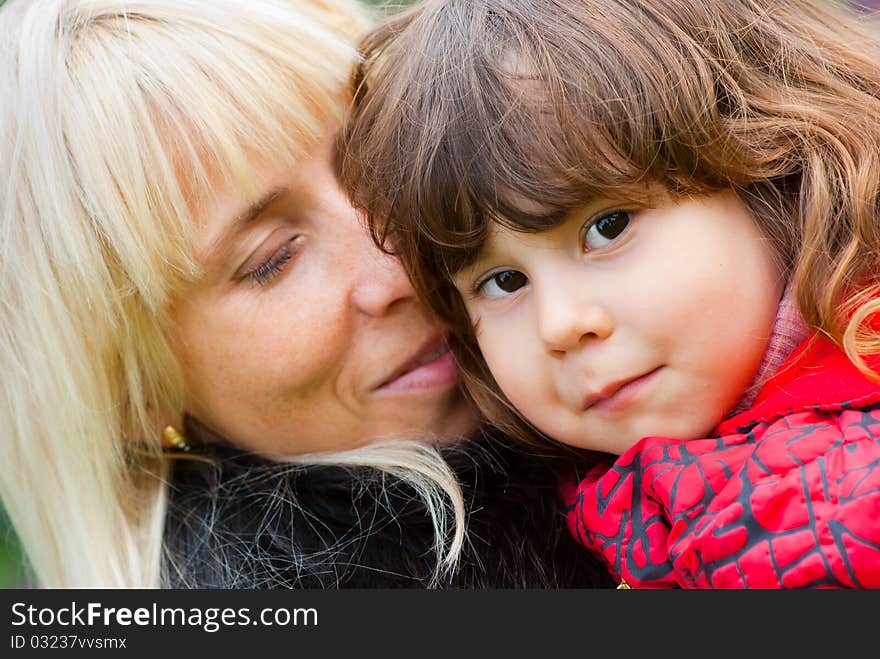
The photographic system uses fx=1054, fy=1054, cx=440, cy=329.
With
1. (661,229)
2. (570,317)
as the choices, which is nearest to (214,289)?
(570,317)

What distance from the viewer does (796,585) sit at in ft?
4.60

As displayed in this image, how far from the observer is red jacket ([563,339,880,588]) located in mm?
1383

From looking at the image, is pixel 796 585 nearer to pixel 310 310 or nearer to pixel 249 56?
pixel 310 310

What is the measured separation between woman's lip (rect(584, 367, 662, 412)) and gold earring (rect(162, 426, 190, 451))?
106 cm

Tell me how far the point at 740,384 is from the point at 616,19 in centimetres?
61

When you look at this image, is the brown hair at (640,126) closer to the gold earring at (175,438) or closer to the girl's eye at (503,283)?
the girl's eye at (503,283)

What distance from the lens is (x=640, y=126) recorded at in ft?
5.23

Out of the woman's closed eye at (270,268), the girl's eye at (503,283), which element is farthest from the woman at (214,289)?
the girl's eye at (503,283)

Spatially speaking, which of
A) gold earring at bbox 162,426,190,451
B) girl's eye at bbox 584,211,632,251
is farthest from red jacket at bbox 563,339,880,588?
gold earring at bbox 162,426,190,451

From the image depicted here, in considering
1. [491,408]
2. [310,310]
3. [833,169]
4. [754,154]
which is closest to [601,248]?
[754,154]

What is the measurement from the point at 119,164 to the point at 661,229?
103cm

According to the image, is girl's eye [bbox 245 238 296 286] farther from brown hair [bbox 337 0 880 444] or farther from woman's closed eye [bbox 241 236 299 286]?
brown hair [bbox 337 0 880 444]

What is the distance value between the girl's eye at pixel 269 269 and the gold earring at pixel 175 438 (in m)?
0.46

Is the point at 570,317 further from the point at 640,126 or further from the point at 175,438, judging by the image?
the point at 175,438
